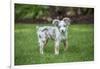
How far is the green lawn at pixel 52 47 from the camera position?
166 cm

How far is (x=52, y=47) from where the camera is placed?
1751mm

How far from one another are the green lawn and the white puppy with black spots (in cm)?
4

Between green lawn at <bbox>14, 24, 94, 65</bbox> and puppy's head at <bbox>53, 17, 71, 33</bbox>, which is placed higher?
puppy's head at <bbox>53, 17, 71, 33</bbox>

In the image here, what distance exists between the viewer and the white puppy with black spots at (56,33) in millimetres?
1722

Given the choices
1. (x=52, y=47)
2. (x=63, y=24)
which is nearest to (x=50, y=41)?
(x=52, y=47)

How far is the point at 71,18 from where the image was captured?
70.9 inches

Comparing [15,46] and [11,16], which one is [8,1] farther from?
[15,46]

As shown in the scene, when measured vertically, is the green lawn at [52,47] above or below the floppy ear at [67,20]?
below

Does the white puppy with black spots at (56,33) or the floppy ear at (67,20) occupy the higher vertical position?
the floppy ear at (67,20)

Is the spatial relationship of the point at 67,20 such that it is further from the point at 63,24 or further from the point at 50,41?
the point at 50,41

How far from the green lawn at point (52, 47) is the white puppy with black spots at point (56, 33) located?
0.04m

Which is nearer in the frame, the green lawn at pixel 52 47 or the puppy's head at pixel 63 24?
the green lawn at pixel 52 47

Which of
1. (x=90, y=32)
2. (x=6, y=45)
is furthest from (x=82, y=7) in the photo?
(x=6, y=45)

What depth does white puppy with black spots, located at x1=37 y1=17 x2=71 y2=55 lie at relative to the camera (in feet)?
5.65
